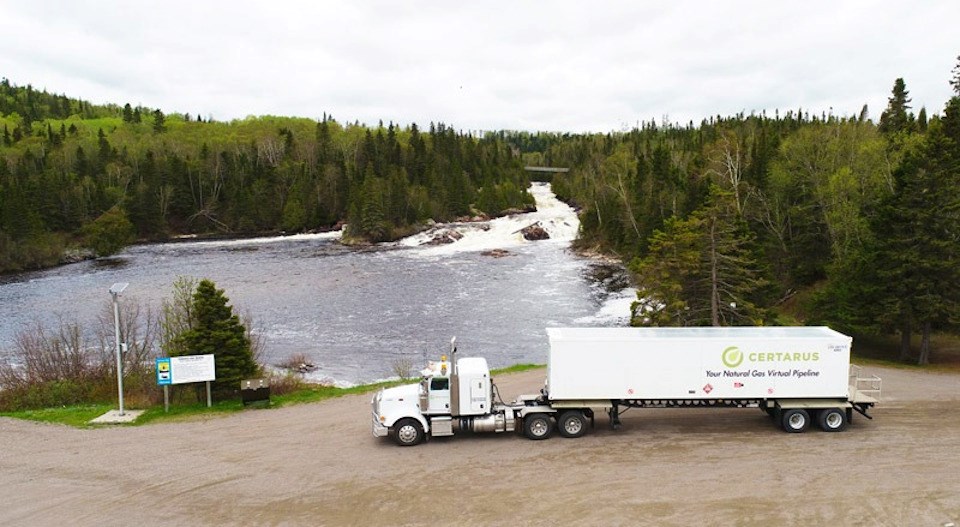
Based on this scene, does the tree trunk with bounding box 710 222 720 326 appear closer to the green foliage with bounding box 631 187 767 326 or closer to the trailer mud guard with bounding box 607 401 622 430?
the green foliage with bounding box 631 187 767 326

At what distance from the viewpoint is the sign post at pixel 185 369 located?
22.3 m

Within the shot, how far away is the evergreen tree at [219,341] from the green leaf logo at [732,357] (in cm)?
1717

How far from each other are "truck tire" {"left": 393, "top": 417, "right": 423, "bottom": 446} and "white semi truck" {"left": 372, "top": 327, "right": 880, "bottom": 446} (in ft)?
0.09

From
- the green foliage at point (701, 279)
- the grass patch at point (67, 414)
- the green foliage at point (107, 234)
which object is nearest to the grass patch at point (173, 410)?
the grass patch at point (67, 414)

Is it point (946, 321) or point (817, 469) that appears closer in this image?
point (817, 469)

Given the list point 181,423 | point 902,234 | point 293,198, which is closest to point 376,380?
point 181,423

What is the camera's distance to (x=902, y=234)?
→ 31.6m

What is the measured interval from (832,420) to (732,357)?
352 centimetres

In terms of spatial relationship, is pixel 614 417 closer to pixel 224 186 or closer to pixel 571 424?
pixel 571 424

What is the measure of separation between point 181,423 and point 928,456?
22.1 metres

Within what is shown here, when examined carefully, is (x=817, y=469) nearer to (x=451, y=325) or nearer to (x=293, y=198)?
(x=451, y=325)

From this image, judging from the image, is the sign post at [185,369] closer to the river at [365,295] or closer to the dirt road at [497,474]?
the dirt road at [497,474]

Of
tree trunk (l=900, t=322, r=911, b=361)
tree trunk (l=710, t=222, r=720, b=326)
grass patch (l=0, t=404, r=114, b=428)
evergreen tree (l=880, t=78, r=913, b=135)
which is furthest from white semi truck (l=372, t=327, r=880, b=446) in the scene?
evergreen tree (l=880, t=78, r=913, b=135)

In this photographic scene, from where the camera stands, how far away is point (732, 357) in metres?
18.7
